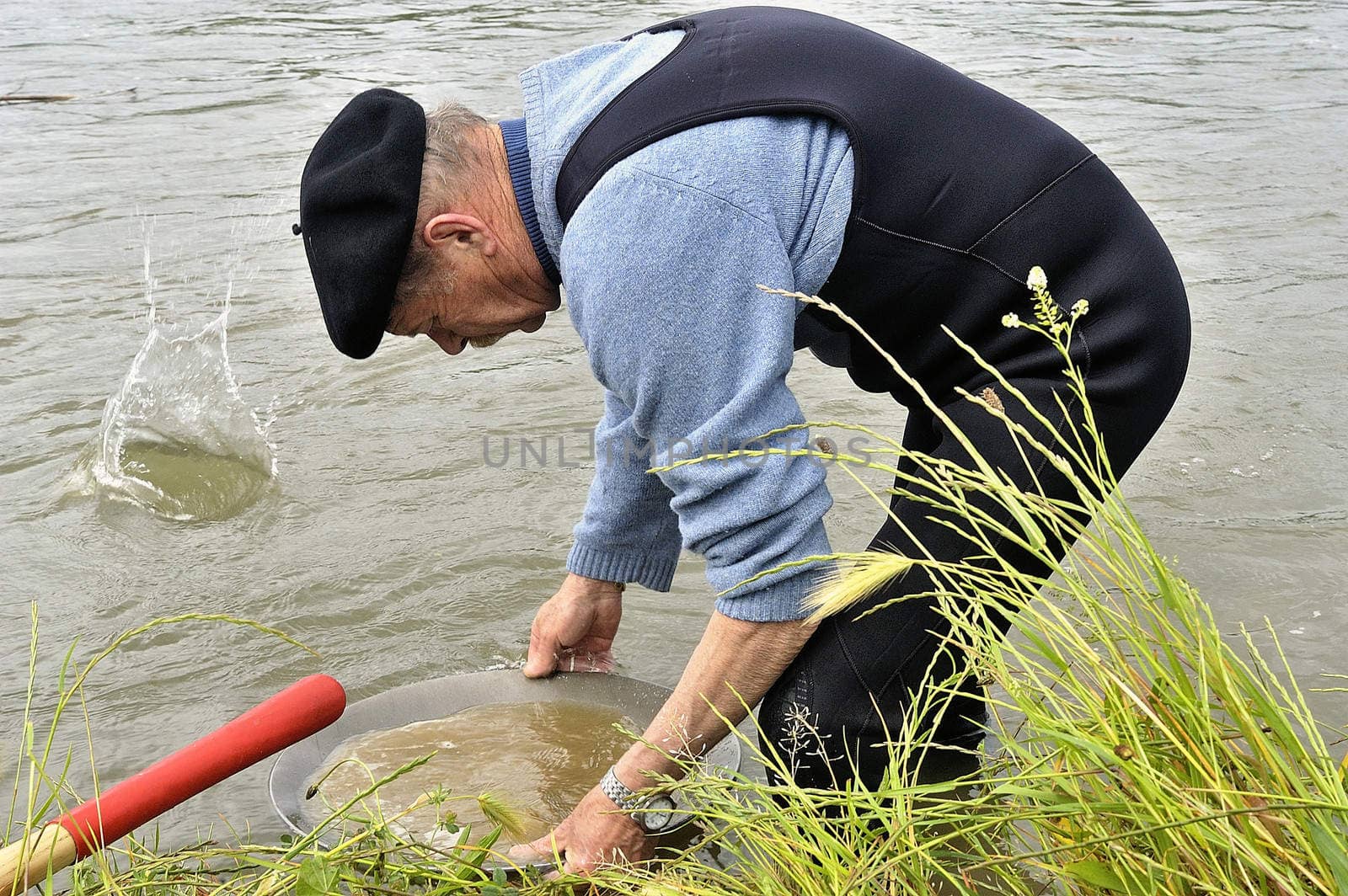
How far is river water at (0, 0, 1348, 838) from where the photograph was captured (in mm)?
3152

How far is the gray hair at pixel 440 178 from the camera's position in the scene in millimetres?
1973

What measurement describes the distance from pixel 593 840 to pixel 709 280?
0.91 metres

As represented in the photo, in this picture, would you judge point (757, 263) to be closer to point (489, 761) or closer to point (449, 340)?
point (449, 340)

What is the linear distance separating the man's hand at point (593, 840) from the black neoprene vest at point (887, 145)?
2.91 feet

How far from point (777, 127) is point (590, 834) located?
3.79 feet

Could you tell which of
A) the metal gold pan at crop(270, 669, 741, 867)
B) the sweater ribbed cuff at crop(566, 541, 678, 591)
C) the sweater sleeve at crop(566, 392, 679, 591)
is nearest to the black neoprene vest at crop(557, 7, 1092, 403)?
the sweater sleeve at crop(566, 392, 679, 591)

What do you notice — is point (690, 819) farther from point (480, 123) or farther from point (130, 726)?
point (130, 726)

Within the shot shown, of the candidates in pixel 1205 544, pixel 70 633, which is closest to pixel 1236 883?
pixel 1205 544

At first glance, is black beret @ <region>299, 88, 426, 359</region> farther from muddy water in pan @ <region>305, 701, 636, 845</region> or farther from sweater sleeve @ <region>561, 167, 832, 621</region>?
muddy water in pan @ <region>305, 701, 636, 845</region>

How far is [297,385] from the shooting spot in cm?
Result: 464

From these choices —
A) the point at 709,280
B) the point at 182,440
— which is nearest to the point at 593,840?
the point at 709,280

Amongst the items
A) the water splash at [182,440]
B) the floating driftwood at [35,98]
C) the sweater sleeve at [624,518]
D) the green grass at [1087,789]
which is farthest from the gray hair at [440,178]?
the floating driftwood at [35,98]

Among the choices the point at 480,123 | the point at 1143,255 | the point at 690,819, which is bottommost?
the point at 690,819

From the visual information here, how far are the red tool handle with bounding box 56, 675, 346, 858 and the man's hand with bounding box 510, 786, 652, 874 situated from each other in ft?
1.36
